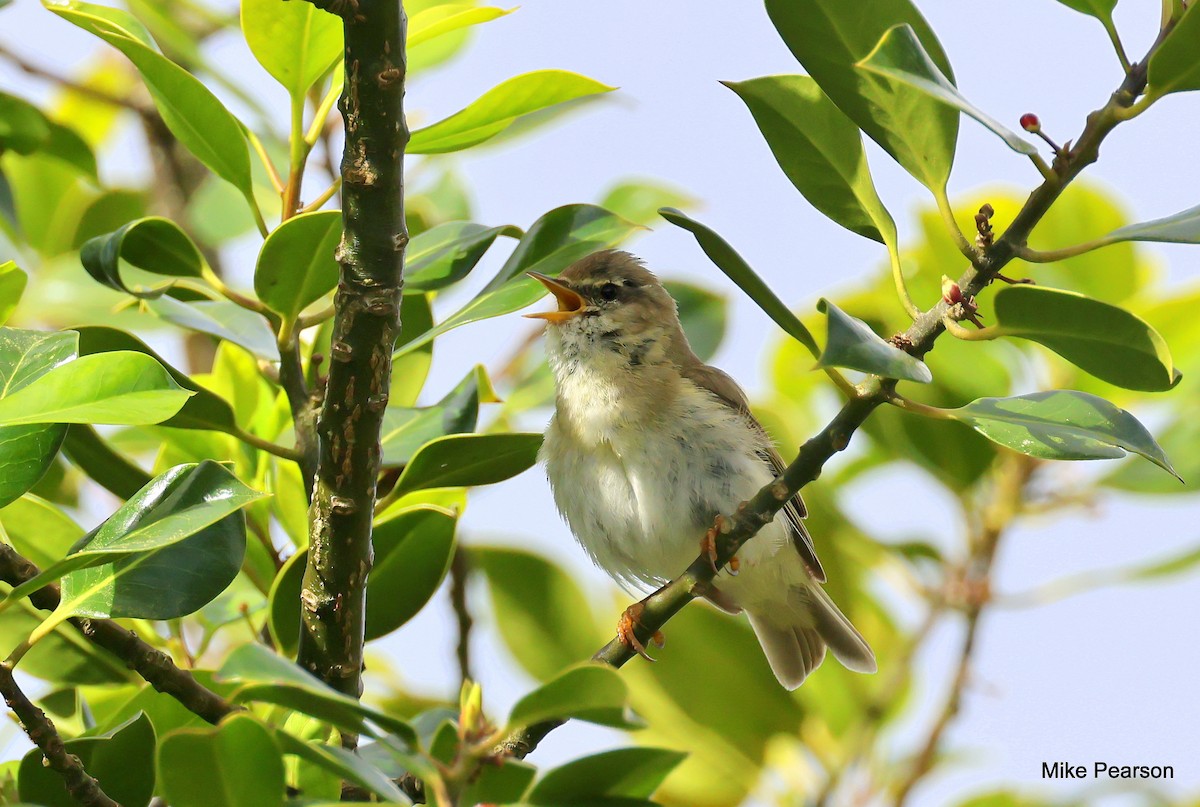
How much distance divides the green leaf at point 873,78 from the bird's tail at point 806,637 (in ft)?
6.84

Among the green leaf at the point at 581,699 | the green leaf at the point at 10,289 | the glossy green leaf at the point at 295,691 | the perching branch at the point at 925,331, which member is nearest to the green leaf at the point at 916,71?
the perching branch at the point at 925,331

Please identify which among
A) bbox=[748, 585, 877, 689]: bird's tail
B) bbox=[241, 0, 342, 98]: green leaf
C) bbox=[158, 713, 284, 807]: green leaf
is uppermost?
bbox=[241, 0, 342, 98]: green leaf

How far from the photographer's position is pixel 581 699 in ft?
4.41

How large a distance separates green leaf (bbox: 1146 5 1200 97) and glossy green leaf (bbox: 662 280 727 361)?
1919mm

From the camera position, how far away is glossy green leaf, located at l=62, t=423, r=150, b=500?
221cm

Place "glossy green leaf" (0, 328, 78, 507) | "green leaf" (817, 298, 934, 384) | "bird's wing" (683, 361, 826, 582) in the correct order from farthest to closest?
"bird's wing" (683, 361, 826, 582) → "glossy green leaf" (0, 328, 78, 507) → "green leaf" (817, 298, 934, 384)

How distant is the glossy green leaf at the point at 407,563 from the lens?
228cm

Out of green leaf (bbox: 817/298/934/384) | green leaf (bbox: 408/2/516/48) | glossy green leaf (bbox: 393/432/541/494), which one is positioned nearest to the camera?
green leaf (bbox: 817/298/934/384)

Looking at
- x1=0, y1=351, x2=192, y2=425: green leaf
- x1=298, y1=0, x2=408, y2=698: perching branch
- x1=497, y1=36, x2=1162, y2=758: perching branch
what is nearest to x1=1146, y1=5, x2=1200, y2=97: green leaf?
x1=497, y1=36, x2=1162, y2=758: perching branch

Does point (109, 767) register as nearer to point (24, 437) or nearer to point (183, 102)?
point (24, 437)

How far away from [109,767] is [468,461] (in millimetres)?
797

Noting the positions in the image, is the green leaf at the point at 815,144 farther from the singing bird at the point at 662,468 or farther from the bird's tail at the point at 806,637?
the bird's tail at the point at 806,637

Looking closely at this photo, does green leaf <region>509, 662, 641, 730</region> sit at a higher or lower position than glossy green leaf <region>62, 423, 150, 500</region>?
lower

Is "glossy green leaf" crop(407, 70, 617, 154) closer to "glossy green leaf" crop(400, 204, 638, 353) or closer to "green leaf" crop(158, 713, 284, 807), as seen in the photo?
"glossy green leaf" crop(400, 204, 638, 353)
